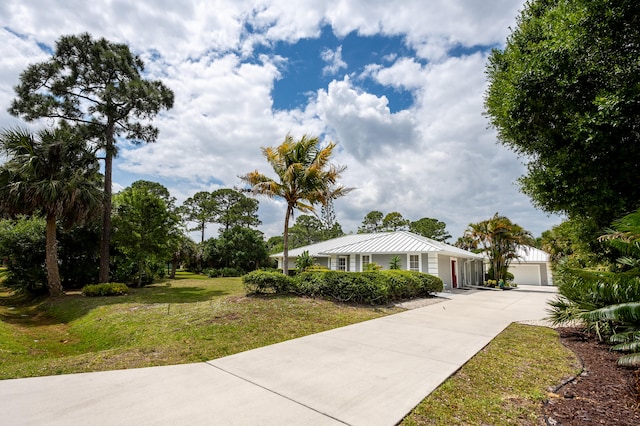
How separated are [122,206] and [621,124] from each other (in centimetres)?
1984

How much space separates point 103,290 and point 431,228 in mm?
47601

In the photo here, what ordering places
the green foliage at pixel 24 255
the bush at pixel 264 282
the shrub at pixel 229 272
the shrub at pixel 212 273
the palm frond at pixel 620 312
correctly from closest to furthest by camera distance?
the palm frond at pixel 620 312 < the bush at pixel 264 282 < the green foliage at pixel 24 255 < the shrub at pixel 212 273 < the shrub at pixel 229 272

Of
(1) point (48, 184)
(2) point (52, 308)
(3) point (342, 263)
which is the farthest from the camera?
(3) point (342, 263)

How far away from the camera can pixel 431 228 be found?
51.9m

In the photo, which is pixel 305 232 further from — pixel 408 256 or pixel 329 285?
pixel 329 285

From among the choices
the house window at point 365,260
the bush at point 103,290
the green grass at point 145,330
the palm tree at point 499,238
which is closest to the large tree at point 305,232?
the house window at point 365,260

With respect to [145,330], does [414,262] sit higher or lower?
higher

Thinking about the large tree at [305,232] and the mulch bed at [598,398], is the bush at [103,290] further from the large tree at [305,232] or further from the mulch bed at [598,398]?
the large tree at [305,232]

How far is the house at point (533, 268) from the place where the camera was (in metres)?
29.5

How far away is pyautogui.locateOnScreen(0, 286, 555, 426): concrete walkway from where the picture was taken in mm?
3020

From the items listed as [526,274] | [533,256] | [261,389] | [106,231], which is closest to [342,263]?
[106,231]

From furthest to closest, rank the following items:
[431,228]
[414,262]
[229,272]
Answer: [431,228], [229,272], [414,262]

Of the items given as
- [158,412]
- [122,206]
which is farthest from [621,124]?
[122,206]

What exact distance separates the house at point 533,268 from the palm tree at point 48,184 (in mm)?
33611
